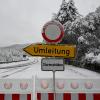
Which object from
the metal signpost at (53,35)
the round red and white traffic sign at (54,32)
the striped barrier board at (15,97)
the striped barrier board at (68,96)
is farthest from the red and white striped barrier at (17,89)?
the round red and white traffic sign at (54,32)

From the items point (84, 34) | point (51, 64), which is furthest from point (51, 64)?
point (84, 34)

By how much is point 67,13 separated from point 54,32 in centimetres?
6027

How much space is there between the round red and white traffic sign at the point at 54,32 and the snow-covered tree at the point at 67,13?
195 ft

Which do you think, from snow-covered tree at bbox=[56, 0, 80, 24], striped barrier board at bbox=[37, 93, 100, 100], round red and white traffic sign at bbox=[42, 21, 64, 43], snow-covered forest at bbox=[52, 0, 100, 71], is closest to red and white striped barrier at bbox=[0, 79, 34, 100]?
striped barrier board at bbox=[37, 93, 100, 100]

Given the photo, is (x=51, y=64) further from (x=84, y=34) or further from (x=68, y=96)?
(x=84, y=34)

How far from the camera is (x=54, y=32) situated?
24.8ft

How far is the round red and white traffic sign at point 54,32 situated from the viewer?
738cm

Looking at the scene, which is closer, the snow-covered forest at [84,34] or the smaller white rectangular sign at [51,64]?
the smaller white rectangular sign at [51,64]

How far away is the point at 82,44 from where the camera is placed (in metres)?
51.8

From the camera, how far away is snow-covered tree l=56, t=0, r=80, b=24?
67000mm

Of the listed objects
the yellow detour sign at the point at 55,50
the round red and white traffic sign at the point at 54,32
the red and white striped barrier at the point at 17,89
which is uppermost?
the round red and white traffic sign at the point at 54,32

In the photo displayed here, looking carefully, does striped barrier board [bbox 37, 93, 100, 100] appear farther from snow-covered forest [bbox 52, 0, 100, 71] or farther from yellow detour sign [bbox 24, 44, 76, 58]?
snow-covered forest [bbox 52, 0, 100, 71]

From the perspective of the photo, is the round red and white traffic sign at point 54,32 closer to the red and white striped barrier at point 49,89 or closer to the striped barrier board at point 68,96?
the red and white striped barrier at point 49,89

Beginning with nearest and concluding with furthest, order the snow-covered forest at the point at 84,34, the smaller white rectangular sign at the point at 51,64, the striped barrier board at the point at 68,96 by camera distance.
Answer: the smaller white rectangular sign at the point at 51,64 → the striped barrier board at the point at 68,96 → the snow-covered forest at the point at 84,34
